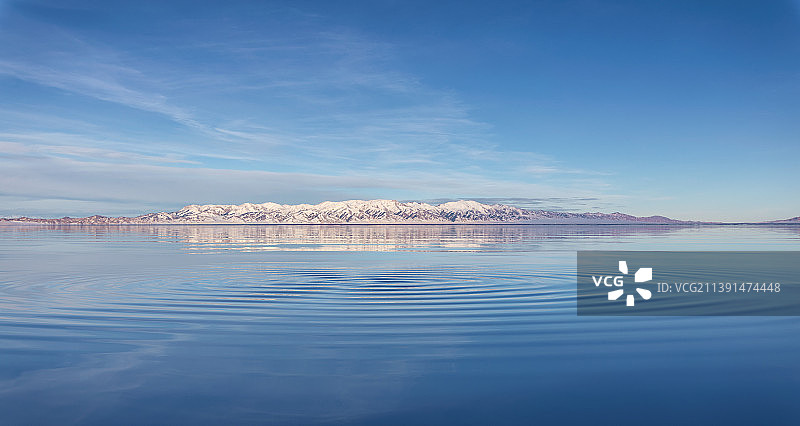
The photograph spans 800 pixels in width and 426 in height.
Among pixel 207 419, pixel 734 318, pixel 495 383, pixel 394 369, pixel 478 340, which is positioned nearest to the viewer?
pixel 207 419

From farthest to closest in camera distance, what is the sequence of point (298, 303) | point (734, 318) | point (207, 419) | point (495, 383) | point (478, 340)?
1. point (298, 303)
2. point (734, 318)
3. point (478, 340)
4. point (495, 383)
5. point (207, 419)

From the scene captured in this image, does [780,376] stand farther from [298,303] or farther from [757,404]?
[298,303]

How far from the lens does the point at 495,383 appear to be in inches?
339

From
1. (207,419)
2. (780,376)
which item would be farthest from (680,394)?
(207,419)

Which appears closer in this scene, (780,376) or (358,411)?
(358,411)

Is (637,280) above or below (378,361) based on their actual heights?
above

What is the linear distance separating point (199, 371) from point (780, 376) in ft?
29.6

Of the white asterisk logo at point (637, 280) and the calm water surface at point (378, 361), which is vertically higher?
the white asterisk logo at point (637, 280)

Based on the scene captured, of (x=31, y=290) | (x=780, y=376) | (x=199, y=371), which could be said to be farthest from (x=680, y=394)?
(x=31, y=290)

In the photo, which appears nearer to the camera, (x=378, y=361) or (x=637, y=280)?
(x=378, y=361)

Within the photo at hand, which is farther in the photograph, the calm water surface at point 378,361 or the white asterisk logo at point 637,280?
the white asterisk logo at point 637,280

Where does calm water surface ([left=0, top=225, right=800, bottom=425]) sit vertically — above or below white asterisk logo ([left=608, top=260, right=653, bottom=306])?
below

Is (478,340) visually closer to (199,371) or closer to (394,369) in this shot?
(394,369)

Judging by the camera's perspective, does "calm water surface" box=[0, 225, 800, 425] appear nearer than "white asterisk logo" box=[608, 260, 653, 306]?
Yes
